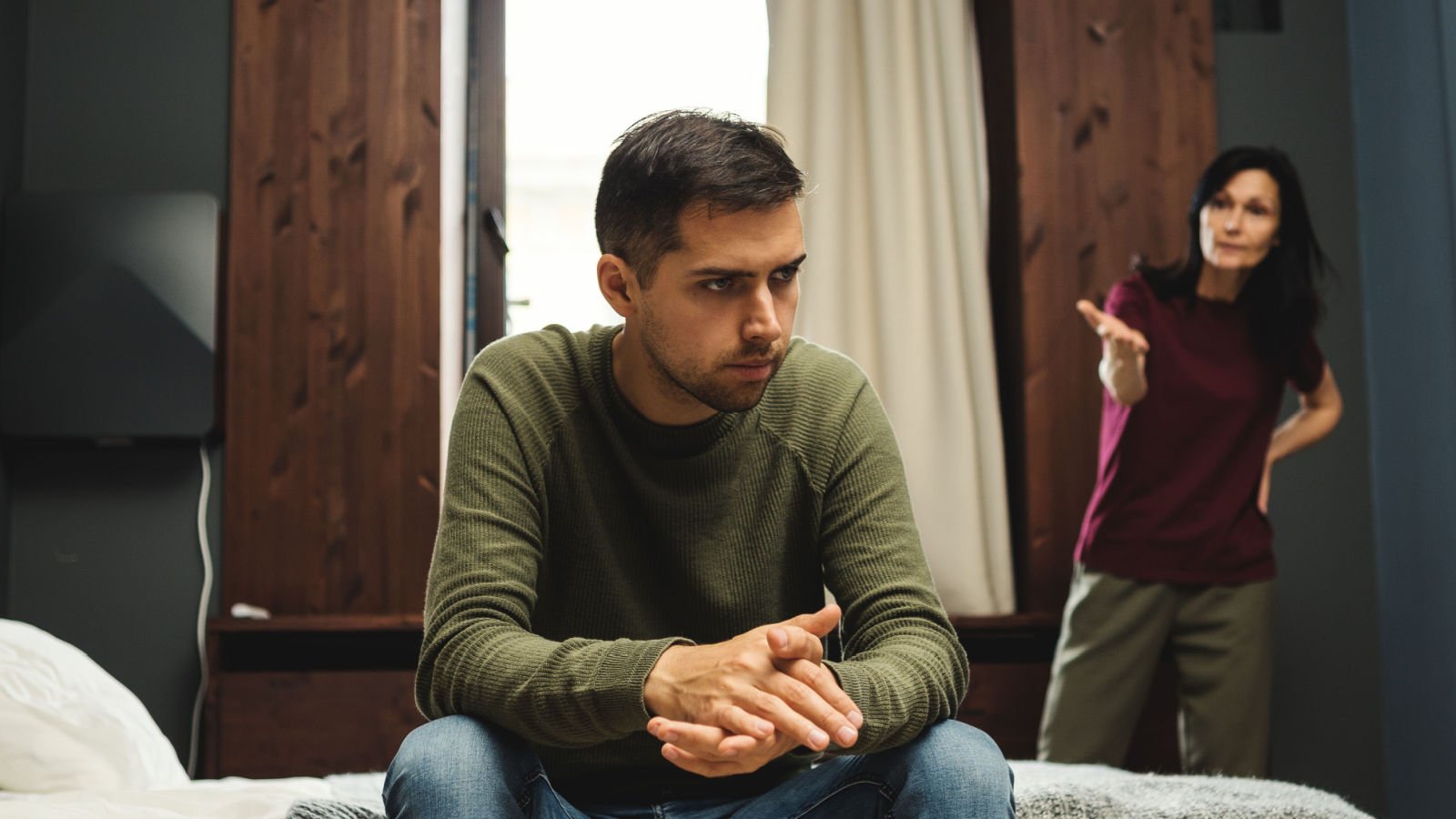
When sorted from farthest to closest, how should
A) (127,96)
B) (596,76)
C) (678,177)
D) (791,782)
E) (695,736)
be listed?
(596,76) < (127,96) < (678,177) < (791,782) < (695,736)

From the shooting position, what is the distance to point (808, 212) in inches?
128

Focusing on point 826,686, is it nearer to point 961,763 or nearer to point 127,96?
point 961,763

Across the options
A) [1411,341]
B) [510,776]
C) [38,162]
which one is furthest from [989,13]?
[510,776]

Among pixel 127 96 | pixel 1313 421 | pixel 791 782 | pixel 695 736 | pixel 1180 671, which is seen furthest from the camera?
pixel 127 96

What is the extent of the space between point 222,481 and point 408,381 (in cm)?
50

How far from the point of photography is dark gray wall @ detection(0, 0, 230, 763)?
9.86 ft

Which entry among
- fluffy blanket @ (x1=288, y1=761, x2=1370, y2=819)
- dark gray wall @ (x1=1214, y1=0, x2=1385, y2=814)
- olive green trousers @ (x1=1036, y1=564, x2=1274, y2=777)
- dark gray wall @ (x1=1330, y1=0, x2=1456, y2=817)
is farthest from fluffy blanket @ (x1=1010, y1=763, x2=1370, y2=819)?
dark gray wall @ (x1=1214, y1=0, x2=1385, y2=814)

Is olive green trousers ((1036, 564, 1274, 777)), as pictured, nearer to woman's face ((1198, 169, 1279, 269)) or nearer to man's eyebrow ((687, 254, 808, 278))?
woman's face ((1198, 169, 1279, 269))

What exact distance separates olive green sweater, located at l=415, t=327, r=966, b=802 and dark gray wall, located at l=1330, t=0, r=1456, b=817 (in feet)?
6.02

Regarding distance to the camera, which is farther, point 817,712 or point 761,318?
point 761,318

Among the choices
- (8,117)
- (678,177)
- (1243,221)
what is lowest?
(678,177)

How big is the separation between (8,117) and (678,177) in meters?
2.38

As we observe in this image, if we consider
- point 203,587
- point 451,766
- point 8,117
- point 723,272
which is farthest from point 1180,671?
point 8,117

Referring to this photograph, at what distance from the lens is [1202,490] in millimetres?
2523
